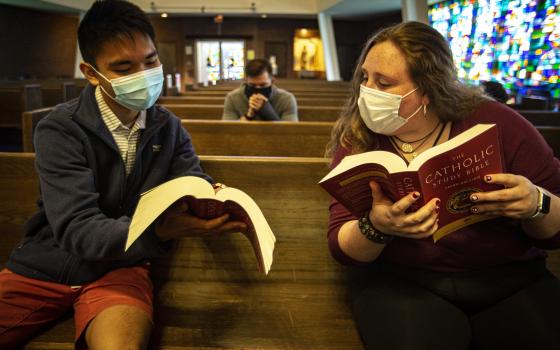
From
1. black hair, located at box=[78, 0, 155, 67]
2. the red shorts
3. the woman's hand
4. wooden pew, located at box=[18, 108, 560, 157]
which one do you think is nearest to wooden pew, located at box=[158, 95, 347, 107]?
wooden pew, located at box=[18, 108, 560, 157]

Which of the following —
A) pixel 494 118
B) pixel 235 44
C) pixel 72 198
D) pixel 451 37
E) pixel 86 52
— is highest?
pixel 235 44

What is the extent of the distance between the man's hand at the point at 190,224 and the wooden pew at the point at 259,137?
1480 mm

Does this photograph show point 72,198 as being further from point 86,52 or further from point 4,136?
point 4,136

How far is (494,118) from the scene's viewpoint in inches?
51.6

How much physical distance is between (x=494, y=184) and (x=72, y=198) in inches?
42.7

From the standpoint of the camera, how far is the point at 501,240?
4.07 feet

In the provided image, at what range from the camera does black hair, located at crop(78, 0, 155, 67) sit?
4.50 ft

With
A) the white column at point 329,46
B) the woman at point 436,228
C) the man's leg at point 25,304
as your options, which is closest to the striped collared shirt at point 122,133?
the man's leg at point 25,304

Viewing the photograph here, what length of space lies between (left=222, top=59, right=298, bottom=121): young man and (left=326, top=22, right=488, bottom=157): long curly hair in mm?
2111

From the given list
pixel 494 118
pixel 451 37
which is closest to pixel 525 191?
pixel 494 118

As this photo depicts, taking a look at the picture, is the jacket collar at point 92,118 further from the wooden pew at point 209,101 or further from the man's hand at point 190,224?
the wooden pew at point 209,101

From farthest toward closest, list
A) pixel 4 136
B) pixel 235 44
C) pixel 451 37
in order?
pixel 235 44 → pixel 451 37 → pixel 4 136

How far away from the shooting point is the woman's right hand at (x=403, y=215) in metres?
1.03

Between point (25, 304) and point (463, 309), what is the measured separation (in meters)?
1.21
